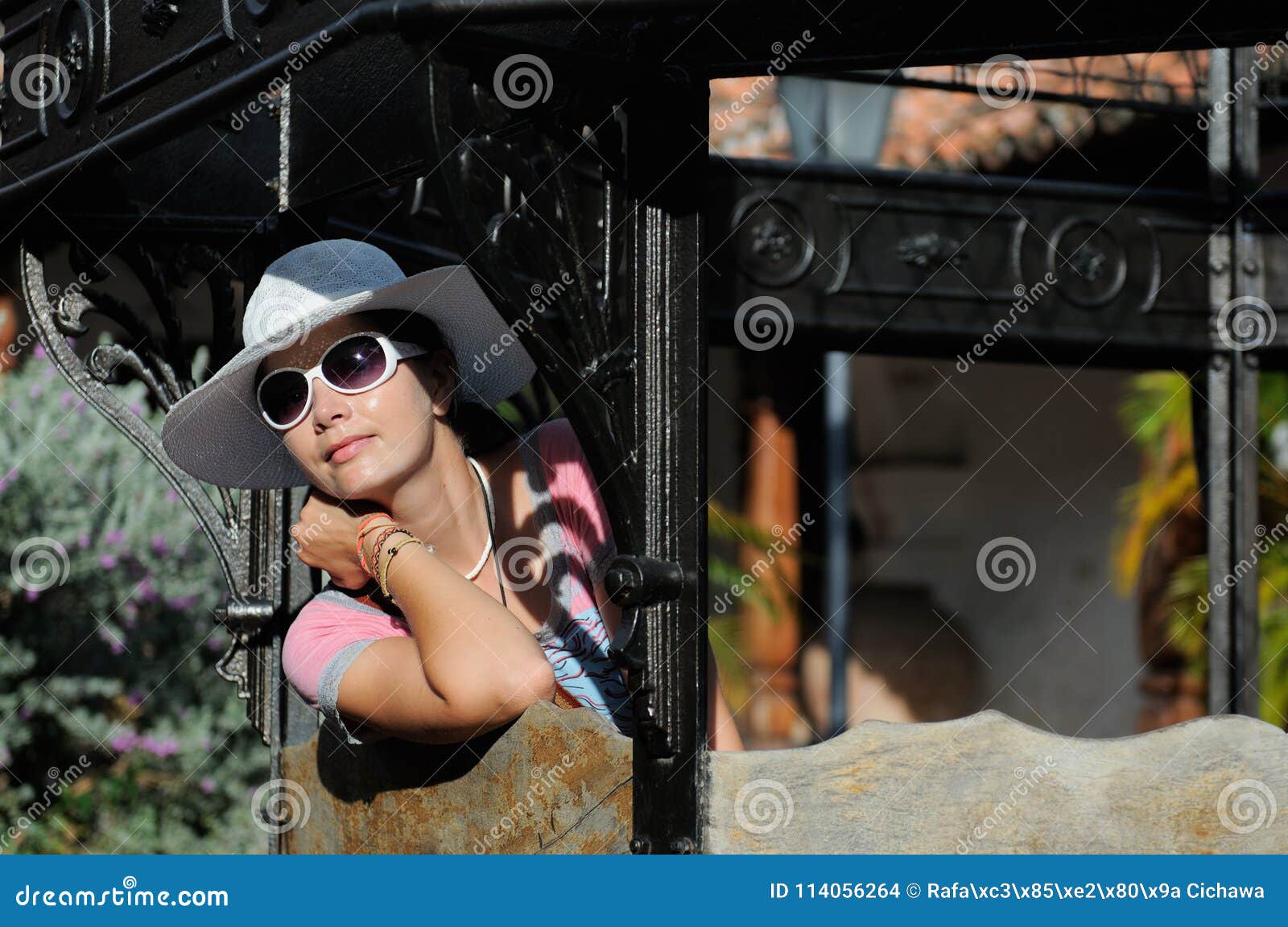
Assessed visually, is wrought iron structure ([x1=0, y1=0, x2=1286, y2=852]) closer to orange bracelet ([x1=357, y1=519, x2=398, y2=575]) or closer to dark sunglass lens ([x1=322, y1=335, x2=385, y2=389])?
dark sunglass lens ([x1=322, y1=335, x2=385, y2=389])

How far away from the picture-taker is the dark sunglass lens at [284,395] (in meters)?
2.45

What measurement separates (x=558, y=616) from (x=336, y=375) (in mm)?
543

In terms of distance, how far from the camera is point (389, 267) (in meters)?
2.61

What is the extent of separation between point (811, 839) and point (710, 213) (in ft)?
9.22

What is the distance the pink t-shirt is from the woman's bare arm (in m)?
0.12

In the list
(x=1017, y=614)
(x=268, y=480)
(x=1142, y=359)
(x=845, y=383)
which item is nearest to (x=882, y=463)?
(x=845, y=383)

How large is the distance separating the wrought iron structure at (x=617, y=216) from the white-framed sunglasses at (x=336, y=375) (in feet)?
0.97

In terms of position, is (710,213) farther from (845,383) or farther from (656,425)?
(845,383)

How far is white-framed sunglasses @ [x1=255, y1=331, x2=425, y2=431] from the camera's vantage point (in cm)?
243

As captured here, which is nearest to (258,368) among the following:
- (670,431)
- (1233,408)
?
(670,431)

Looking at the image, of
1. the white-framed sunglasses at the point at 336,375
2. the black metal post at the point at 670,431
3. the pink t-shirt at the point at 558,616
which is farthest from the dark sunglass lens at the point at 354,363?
the black metal post at the point at 670,431

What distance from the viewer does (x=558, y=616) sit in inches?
102

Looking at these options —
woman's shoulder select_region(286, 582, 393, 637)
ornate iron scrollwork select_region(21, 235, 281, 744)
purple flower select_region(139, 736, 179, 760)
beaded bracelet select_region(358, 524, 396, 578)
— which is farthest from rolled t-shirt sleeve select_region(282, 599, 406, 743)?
purple flower select_region(139, 736, 179, 760)

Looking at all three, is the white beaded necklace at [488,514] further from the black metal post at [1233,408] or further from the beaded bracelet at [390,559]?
the black metal post at [1233,408]
